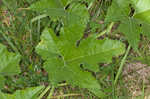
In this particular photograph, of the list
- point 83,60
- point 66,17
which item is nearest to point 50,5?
point 66,17

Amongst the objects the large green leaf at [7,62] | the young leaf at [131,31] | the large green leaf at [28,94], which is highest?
the young leaf at [131,31]

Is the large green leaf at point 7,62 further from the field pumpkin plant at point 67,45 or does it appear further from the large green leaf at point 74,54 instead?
the large green leaf at point 74,54

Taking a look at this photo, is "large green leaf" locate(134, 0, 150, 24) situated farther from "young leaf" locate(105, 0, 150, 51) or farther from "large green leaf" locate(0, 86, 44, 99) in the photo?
"large green leaf" locate(0, 86, 44, 99)

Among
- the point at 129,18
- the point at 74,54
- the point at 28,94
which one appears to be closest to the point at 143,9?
the point at 129,18

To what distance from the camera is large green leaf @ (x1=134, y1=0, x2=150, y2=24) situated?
170 cm

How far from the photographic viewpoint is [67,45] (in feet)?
5.38

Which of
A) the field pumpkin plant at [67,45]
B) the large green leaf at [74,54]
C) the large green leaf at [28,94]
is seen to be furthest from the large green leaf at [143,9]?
the large green leaf at [28,94]

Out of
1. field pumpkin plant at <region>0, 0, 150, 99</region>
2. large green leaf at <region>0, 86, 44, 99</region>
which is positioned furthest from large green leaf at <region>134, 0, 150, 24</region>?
large green leaf at <region>0, 86, 44, 99</region>

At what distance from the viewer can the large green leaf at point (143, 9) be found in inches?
67.1

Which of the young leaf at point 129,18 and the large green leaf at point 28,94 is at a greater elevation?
the young leaf at point 129,18

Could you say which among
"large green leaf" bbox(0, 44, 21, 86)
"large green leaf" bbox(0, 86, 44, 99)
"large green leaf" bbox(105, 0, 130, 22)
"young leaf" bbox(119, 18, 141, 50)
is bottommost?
"large green leaf" bbox(0, 86, 44, 99)

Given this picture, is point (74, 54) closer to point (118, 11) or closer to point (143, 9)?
point (118, 11)

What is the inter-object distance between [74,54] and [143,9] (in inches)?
22.2

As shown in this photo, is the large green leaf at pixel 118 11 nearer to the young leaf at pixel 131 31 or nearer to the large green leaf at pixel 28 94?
the young leaf at pixel 131 31
